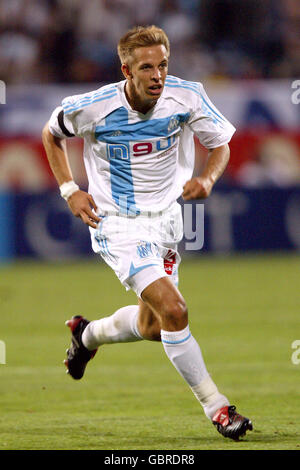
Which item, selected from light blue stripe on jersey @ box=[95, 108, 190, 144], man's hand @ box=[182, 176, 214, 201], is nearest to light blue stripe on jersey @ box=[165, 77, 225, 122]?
light blue stripe on jersey @ box=[95, 108, 190, 144]

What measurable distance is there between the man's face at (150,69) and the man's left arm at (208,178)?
48 cm

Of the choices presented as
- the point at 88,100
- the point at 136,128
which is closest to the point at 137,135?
the point at 136,128

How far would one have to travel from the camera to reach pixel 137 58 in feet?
17.5

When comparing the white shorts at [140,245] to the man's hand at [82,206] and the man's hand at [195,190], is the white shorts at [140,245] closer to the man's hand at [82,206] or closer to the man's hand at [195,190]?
the man's hand at [82,206]

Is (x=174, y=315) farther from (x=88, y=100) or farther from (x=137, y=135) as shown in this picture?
(x=88, y=100)

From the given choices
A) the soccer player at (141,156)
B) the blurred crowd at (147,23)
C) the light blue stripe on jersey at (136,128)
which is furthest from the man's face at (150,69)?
the blurred crowd at (147,23)

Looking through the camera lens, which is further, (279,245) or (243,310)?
(279,245)

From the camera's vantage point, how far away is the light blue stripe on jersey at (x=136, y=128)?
5.59m

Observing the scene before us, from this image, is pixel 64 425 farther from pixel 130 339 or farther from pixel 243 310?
pixel 243 310

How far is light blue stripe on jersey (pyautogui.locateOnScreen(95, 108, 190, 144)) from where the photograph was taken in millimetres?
5586

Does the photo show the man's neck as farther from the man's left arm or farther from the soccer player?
the man's left arm

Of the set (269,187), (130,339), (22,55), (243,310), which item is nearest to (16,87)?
(22,55)
